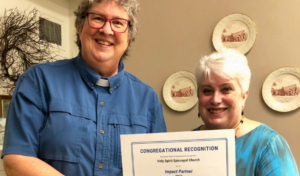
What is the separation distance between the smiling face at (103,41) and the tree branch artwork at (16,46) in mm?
1124

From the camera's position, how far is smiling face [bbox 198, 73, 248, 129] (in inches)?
46.5

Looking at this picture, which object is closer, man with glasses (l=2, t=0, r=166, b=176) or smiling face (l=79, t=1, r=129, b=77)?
man with glasses (l=2, t=0, r=166, b=176)

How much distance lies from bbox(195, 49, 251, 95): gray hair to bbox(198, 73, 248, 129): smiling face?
0.02m

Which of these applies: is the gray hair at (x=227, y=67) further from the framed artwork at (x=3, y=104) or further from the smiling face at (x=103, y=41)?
the framed artwork at (x=3, y=104)

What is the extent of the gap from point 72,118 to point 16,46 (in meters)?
1.30

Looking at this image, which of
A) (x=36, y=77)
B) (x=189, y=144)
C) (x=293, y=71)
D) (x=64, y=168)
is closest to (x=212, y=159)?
(x=189, y=144)

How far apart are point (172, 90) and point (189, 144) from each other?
1454mm

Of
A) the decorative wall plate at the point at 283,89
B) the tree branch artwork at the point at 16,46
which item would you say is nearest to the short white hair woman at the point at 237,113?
the decorative wall plate at the point at 283,89

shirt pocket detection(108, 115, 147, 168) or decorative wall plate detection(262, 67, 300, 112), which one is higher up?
decorative wall plate detection(262, 67, 300, 112)

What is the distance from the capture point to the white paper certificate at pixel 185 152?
897 millimetres

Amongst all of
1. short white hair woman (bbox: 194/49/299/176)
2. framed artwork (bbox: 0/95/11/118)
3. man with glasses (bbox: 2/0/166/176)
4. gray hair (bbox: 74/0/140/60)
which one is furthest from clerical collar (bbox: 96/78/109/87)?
framed artwork (bbox: 0/95/11/118)

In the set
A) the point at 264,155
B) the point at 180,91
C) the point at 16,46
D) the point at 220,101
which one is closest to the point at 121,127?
the point at 220,101

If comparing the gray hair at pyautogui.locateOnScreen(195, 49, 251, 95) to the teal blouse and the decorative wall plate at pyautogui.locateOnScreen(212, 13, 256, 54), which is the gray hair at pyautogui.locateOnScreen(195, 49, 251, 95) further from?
the decorative wall plate at pyautogui.locateOnScreen(212, 13, 256, 54)

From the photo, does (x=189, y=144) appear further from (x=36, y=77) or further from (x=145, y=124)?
(x=36, y=77)
